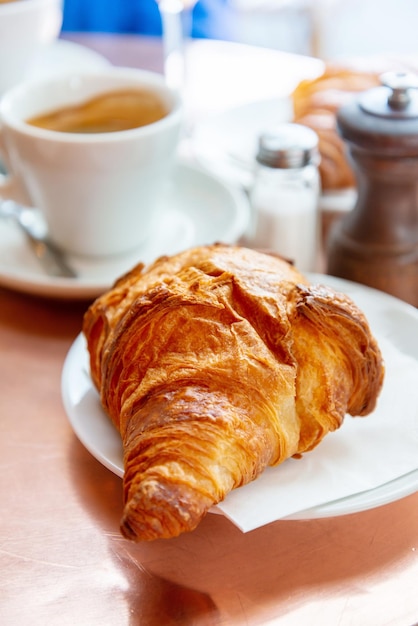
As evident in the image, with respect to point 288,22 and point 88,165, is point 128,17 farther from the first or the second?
point 88,165

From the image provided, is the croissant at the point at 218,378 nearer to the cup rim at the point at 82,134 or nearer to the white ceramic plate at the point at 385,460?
the white ceramic plate at the point at 385,460

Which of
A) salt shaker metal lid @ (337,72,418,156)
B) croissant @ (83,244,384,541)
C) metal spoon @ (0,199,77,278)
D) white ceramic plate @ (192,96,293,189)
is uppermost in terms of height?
salt shaker metal lid @ (337,72,418,156)

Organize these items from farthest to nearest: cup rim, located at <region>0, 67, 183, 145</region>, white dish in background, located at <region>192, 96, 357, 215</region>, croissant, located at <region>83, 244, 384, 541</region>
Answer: white dish in background, located at <region>192, 96, 357, 215</region>
cup rim, located at <region>0, 67, 183, 145</region>
croissant, located at <region>83, 244, 384, 541</region>

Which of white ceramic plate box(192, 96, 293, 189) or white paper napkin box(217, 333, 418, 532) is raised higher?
white paper napkin box(217, 333, 418, 532)

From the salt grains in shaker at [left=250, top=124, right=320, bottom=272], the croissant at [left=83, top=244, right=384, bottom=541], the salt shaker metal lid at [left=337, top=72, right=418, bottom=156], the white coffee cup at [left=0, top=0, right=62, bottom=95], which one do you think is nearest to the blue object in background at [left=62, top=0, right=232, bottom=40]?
the white coffee cup at [left=0, top=0, right=62, bottom=95]

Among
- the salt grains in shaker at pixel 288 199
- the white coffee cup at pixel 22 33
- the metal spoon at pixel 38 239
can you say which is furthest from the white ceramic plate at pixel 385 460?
the white coffee cup at pixel 22 33

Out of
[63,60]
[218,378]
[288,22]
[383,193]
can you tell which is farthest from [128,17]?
[218,378]

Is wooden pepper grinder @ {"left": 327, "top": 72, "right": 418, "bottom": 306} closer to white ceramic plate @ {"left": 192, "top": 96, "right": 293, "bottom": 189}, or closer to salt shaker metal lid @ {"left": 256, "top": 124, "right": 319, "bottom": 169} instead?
salt shaker metal lid @ {"left": 256, "top": 124, "right": 319, "bottom": 169}

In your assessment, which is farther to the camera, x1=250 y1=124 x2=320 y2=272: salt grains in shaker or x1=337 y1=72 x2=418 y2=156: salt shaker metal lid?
x1=250 y1=124 x2=320 y2=272: salt grains in shaker
